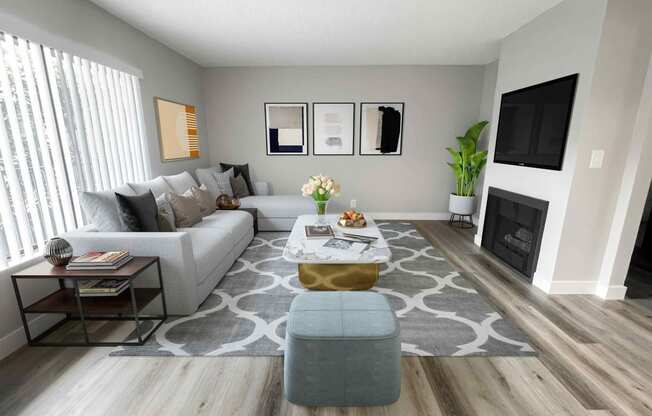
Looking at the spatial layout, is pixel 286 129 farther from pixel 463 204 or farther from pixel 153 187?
pixel 463 204

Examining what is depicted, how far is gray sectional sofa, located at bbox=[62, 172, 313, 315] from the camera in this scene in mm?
2125

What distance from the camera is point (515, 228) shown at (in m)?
3.18

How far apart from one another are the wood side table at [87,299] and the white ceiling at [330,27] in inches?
89.3

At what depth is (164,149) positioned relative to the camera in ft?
12.2

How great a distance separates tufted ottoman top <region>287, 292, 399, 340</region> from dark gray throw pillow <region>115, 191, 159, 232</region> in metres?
1.49

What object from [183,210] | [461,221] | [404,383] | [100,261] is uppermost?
[183,210]

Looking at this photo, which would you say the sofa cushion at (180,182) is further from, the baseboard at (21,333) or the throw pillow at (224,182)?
the baseboard at (21,333)

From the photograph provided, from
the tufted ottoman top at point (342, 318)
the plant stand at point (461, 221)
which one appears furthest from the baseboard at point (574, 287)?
the plant stand at point (461, 221)

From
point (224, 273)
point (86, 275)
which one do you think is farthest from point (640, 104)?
point (86, 275)

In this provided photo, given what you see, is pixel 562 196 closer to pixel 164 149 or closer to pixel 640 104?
pixel 640 104

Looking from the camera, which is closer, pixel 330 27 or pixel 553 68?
pixel 553 68

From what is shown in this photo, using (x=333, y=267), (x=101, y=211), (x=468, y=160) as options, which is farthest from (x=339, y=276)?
(x=468, y=160)

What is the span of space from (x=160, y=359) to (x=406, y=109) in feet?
15.0

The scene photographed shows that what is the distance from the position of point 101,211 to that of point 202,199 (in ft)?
4.01
